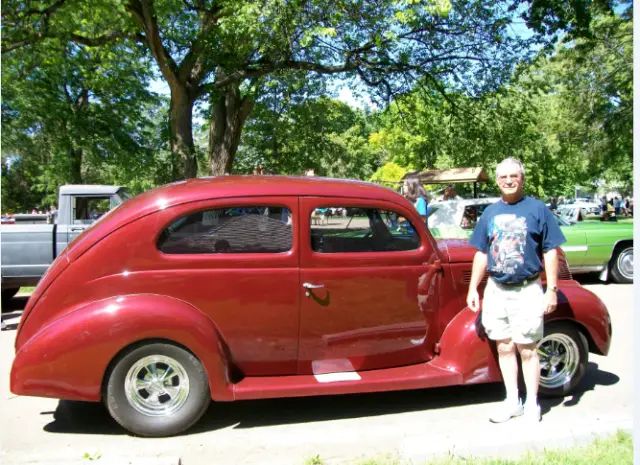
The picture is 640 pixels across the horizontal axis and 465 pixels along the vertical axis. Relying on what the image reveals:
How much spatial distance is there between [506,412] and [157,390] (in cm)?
245

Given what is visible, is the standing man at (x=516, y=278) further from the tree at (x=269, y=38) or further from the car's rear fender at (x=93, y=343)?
the tree at (x=269, y=38)

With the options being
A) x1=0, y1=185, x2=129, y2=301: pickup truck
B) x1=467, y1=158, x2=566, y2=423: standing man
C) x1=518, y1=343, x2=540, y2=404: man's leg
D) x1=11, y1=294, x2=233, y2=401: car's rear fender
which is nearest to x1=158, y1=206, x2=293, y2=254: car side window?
x1=11, y1=294, x2=233, y2=401: car's rear fender

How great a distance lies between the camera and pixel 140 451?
3455mm

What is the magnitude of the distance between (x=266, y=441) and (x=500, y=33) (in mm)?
11309

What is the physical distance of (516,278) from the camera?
3621mm

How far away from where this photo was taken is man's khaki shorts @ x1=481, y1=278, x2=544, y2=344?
3.64 meters

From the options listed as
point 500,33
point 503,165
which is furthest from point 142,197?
point 500,33

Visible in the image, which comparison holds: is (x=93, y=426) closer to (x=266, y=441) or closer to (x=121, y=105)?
(x=266, y=441)

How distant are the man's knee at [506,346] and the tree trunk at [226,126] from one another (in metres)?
10.2

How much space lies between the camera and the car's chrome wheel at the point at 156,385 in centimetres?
357

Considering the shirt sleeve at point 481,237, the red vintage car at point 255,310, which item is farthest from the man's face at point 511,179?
the red vintage car at point 255,310

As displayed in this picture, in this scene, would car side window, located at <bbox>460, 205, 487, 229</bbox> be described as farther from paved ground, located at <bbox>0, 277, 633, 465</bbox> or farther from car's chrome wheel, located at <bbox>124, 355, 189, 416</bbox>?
car's chrome wheel, located at <bbox>124, 355, 189, 416</bbox>

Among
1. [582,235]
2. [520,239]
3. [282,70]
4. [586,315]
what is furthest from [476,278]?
[282,70]

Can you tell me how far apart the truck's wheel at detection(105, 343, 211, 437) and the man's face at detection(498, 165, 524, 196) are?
2456mm
